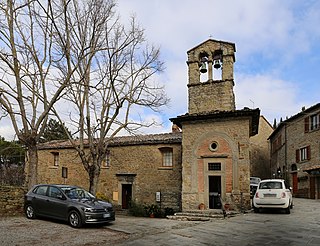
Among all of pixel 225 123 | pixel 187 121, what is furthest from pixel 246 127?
pixel 187 121

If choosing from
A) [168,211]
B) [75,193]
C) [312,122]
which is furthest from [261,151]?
[75,193]

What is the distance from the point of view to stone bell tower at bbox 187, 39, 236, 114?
1733 centimetres

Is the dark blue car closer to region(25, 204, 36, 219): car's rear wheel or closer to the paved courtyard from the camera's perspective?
region(25, 204, 36, 219): car's rear wheel

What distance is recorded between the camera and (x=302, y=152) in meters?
29.2

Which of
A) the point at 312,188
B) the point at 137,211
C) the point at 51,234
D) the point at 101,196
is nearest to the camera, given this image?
the point at 51,234

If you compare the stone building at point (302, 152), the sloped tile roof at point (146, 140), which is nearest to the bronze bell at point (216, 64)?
the sloped tile roof at point (146, 140)

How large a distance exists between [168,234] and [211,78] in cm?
984

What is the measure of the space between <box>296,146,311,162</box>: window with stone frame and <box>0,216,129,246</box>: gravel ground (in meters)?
21.4

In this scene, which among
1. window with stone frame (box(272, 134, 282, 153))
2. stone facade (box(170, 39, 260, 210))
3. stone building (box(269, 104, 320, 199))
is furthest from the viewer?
window with stone frame (box(272, 134, 282, 153))

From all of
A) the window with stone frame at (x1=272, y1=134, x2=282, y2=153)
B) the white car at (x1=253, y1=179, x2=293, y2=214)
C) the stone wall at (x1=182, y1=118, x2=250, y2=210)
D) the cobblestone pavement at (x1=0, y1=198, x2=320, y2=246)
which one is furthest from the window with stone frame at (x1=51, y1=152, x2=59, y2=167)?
the window with stone frame at (x1=272, y1=134, x2=282, y2=153)

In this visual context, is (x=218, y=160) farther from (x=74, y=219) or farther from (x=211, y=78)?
(x=74, y=219)

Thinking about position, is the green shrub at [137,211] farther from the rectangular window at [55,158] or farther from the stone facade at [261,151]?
the stone facade at [261,151]

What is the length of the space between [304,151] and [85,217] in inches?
910

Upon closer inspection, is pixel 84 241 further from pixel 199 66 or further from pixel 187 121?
pixel 199 66
